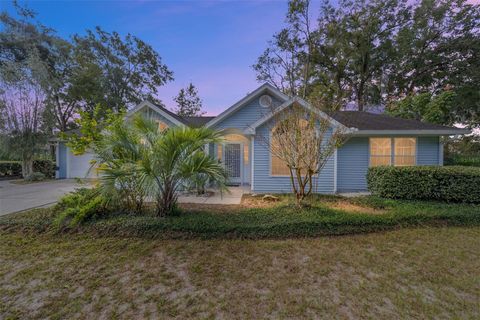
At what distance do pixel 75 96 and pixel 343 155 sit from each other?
74.0 feet

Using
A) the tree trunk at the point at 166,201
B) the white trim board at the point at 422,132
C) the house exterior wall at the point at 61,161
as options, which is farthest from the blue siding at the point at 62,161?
the white trim board at the point at 422,132

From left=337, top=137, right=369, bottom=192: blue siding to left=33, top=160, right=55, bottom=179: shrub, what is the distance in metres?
18.2

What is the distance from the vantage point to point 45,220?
470 centimetres

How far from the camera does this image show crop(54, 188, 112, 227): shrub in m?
4.48

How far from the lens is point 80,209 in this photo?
458 centimetres

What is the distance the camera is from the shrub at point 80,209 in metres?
4.48

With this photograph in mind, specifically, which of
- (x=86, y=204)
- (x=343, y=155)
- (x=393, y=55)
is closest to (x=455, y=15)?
(x=393, y=55)

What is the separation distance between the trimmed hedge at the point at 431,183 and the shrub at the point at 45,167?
1913cm

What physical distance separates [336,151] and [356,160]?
1811 mm

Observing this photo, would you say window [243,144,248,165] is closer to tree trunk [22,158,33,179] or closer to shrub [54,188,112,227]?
shrub [54,188,112,227]

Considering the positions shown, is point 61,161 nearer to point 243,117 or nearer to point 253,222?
point 243,117

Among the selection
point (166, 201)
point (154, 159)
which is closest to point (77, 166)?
point (166, 201)

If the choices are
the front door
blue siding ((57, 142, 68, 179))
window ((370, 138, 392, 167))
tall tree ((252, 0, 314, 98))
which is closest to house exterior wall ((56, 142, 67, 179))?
blue siding ((57, 142, 68, 179))

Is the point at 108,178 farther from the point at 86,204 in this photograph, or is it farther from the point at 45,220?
the point at 45,220
